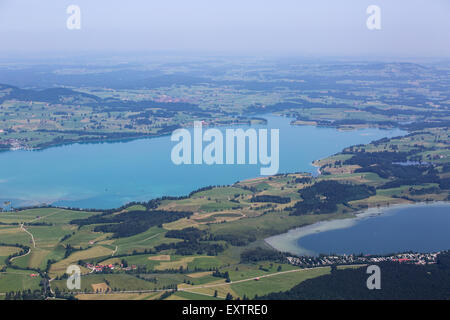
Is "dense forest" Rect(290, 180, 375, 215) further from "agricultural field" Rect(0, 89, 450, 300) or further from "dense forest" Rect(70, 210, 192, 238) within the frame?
"dense forest" Rect(70, 210, 192, 238)

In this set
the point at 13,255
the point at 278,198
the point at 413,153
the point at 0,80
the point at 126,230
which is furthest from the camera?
the point at 0,80

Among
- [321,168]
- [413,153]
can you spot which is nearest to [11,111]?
[321,168]

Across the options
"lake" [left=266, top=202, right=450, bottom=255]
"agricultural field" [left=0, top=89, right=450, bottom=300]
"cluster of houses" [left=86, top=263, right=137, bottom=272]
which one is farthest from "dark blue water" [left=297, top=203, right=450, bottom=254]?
"cluster of houses" [left=86, top=263, right=137, bottom=272]

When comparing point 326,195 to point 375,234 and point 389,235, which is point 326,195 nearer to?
point 375,234

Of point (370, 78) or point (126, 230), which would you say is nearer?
point (126, 230)

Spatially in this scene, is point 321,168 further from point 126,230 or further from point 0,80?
point 0,80

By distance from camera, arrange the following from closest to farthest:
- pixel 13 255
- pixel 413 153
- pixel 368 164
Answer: pixel 13 255
pixel 368 164
pixel 413 153
